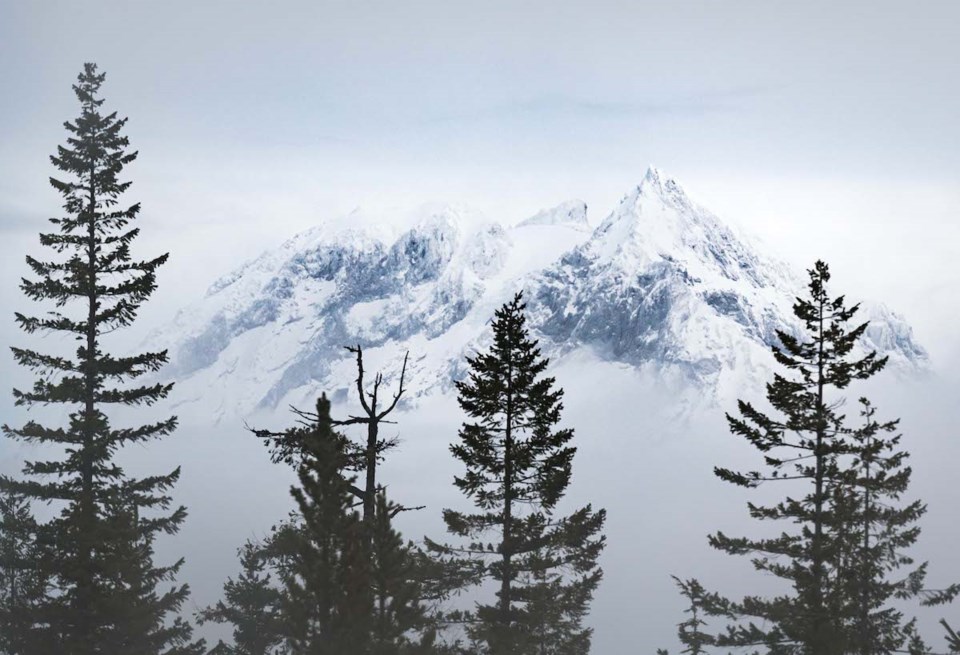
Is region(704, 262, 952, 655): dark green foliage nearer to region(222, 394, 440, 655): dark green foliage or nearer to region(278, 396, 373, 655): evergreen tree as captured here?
region(222, 394, 440, 655): dark green foliage

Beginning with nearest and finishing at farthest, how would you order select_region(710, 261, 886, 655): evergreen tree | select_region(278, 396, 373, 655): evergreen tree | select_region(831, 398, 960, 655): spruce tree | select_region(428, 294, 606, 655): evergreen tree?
1. select_region(278, 396, 373, 655): evergreen tree
2. select_region(710, 261, 886, 655): evergreen tree
3. select_region(831, 398, 960, 655): spruce tree
4. select_region(428, 294, 606, 655): evergreen tree

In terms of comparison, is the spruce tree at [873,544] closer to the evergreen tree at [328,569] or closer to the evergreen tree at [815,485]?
the evergreen tree at [815,485]

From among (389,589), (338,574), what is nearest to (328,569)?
(338,574)

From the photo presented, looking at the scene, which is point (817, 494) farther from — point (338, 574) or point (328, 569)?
point (328, 569)

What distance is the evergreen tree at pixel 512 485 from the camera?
1134 inches

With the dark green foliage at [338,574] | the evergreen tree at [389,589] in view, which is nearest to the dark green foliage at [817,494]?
the evergreen tree at [389,589]

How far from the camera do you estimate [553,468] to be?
2848 centimetres

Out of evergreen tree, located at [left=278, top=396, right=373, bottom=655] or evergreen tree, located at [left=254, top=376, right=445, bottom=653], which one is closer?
evergreen tree, located at [left=278, top=396, right=373, bottom=655]

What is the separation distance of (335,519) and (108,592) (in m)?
10.4

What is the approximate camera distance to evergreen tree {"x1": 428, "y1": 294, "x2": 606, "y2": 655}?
28.8 m

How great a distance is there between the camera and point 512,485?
2916cm

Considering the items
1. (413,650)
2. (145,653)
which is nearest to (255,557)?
(145,653)

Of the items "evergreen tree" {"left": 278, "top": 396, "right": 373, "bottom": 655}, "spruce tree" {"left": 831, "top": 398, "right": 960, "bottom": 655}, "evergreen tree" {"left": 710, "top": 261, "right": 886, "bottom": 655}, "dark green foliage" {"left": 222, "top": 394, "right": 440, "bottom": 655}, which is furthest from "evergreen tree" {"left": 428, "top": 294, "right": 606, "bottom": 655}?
"evergreen tree" {"left": 278, "top": 396, "right": 373, "bottom": 655}

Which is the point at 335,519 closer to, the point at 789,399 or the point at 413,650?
the point at 413,650
